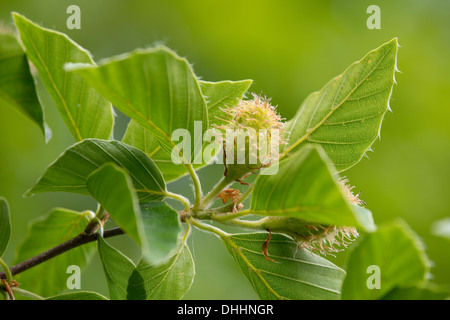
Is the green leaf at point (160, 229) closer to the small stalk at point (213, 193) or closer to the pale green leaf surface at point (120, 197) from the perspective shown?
the pale green leaf surface at point (120, 197)

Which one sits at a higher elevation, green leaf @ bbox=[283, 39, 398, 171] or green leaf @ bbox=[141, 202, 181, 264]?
green leaf @ bbox=[283, 39, 398, 171]

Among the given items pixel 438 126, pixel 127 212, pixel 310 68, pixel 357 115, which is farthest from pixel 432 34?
pixel 127 212

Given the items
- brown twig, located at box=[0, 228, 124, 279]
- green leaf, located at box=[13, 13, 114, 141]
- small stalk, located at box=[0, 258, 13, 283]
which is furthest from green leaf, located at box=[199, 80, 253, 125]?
small stalk, located at box=[0, 258, 13, 283]

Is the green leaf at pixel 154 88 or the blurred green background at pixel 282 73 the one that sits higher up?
the blurred green background at pixel 282 73

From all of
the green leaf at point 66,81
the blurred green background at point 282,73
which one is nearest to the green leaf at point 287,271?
the green leaf at point 66,81

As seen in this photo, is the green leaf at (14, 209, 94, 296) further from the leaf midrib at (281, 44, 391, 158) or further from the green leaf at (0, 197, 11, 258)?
the leaf midrib at (281, 44, 391, 158)
